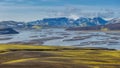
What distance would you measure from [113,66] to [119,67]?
167 cm

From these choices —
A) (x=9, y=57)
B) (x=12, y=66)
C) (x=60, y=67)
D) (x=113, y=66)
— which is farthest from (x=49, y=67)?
(x=9, y=57)

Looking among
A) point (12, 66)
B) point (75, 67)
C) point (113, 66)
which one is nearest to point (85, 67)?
point (75, 67)

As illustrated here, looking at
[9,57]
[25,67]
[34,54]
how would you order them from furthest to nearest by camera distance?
[34,54] < [9,57] < [25,67]

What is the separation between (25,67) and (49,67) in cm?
511

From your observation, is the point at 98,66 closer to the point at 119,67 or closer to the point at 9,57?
the point at 119,67

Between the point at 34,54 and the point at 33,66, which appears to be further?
the point at 34,54

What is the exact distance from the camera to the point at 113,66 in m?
71.8

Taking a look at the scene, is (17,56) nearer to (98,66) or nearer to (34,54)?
(34,54)

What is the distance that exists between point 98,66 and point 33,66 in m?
14.5

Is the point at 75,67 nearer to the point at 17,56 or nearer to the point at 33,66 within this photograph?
the point at 33,66

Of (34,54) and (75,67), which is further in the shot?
(34,54)

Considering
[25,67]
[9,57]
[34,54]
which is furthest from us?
[34,54]

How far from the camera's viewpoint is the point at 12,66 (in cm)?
6831

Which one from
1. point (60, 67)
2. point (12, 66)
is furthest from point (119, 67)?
point (12, 66)
